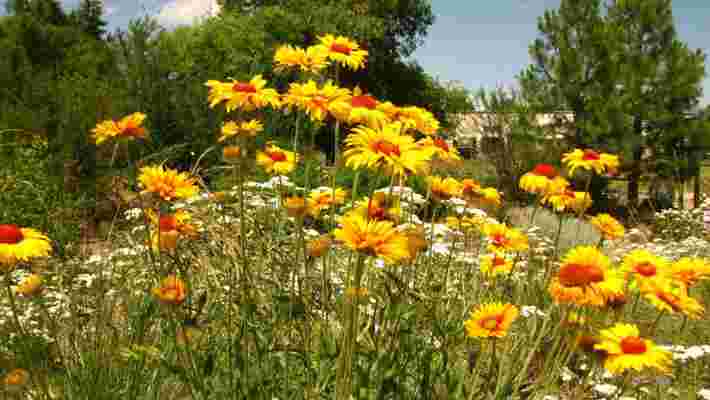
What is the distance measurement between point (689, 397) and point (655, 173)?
11.2m

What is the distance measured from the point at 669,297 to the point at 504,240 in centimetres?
84

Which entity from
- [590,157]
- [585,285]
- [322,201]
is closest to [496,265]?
[590,157]

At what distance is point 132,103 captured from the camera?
952cm

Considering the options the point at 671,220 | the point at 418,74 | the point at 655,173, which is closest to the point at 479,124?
the point at 655,173

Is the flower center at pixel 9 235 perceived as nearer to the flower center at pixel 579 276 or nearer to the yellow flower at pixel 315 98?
the yellow flower at pixel 315 98

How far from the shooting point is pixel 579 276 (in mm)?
1471

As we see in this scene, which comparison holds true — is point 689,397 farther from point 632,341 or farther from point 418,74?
point 418,74

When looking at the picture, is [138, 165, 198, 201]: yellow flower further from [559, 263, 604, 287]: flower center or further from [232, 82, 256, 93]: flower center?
[559, 263, 604, 287]: flower center

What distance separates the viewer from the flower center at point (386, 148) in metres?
1.37

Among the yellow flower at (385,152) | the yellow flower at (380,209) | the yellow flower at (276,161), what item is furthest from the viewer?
the yellow flower at (276,161)

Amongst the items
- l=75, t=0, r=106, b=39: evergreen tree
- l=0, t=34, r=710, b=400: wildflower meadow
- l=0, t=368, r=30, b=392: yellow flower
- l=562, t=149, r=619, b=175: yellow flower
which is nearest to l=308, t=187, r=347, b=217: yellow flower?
l=0, t=34, r=710, b=400: wildflower meadow

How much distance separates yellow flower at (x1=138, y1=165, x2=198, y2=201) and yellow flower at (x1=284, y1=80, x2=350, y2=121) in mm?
400

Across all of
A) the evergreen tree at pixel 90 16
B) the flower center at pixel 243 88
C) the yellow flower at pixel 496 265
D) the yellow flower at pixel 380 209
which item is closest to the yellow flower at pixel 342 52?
the flower center at pixel 243 88

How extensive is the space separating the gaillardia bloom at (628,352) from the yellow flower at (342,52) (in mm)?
1109
